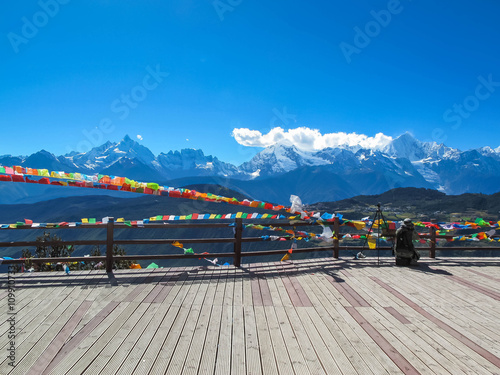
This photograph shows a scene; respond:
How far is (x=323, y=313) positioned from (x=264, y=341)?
56.9 inches

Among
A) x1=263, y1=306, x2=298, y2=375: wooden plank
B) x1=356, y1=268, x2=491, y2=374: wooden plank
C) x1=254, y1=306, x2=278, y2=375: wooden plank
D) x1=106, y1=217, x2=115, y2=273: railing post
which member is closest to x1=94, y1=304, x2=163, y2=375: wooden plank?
x1=254, y1=306, x2=278, y2=375: wooden plank

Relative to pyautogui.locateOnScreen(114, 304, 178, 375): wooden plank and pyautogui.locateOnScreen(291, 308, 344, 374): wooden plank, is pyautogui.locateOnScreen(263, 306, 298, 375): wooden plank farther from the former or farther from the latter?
pyautogui.locateOnScreen(114, 304, 178, 375): wooden plank

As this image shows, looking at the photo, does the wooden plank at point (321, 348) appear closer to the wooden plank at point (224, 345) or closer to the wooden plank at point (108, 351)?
the wooden plank at point (224, 345)

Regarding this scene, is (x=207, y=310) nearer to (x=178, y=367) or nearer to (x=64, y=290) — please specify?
(x=178, y=367)

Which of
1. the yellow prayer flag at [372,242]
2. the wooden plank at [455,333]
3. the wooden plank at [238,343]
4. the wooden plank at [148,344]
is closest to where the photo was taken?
the wooden plank at [148,344]

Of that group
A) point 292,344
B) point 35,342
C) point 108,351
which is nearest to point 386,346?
point 292,344

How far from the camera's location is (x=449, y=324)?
5.00 m

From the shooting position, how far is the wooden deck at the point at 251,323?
3717mm

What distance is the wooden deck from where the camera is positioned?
12.2 feet

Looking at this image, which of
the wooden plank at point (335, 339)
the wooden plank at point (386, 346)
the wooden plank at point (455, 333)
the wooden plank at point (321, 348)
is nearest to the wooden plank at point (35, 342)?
the wooden plank at point (321, 348)

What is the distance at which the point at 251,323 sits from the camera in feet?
15.8

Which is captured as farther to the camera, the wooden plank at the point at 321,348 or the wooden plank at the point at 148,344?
the wooden plank at the point at 321,348

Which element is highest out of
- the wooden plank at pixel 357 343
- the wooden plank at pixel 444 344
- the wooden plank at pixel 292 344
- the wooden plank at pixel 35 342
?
the wooden plank at pixel 35 342

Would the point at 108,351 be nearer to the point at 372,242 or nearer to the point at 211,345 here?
the point at 211,345
